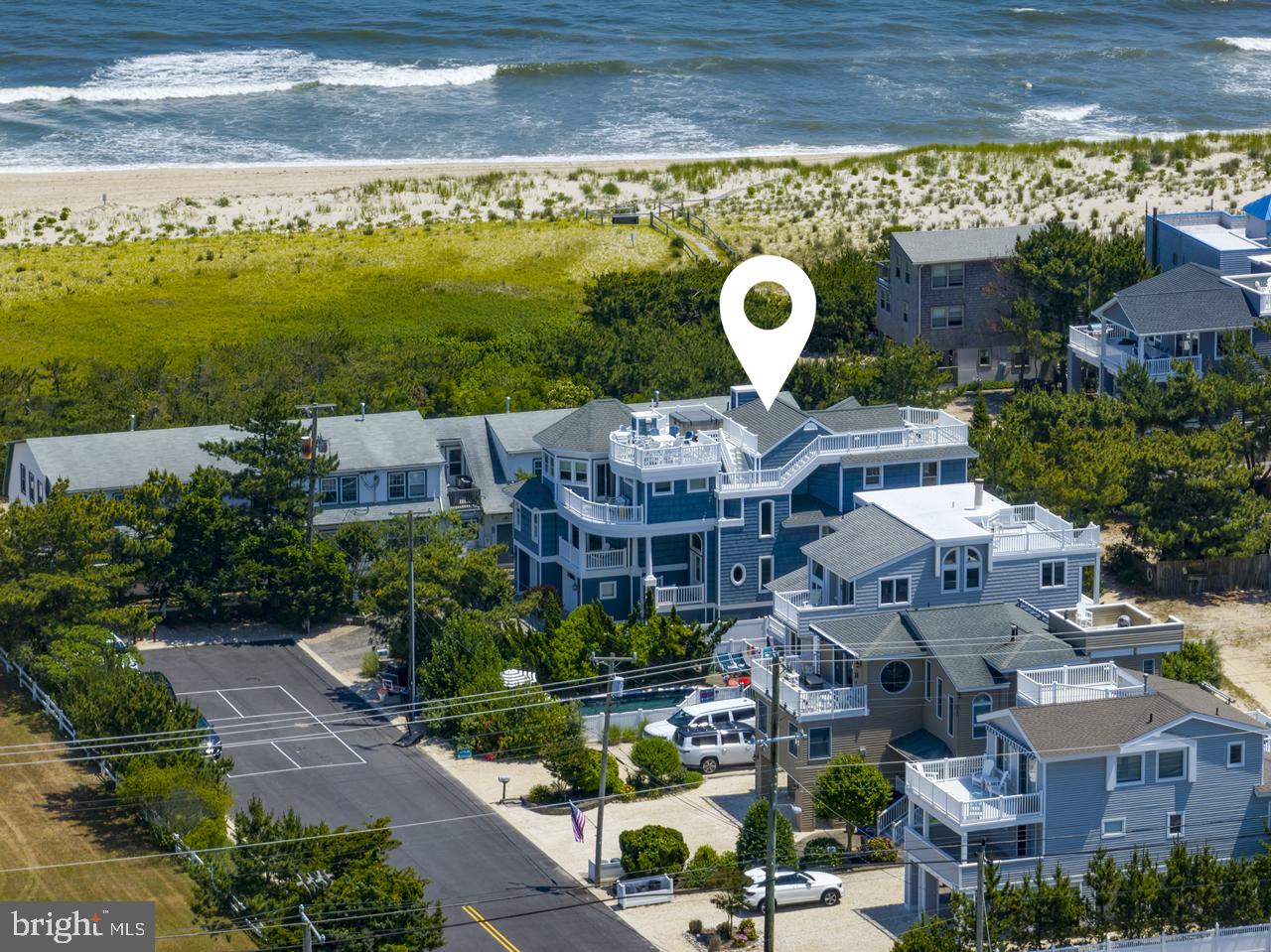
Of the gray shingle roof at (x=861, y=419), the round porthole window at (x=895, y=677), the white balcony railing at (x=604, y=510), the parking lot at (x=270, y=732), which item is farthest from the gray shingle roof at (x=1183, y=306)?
the parking lot at (x=270, y=732)

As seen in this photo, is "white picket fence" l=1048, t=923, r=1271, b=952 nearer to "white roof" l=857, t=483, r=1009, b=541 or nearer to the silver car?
the silver car

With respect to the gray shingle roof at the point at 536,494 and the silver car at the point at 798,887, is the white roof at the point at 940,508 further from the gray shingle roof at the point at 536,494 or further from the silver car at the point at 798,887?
the silver car at the point at 798,887

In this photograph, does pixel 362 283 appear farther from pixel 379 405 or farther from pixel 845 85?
pixel 845 85

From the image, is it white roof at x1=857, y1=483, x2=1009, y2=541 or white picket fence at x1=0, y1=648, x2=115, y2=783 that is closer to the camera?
white picket fence at x1=0, y1=648, x2=115, y2=783

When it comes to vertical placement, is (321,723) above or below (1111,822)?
below

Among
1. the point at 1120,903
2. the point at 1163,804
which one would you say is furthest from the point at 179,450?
the point at 1120,903

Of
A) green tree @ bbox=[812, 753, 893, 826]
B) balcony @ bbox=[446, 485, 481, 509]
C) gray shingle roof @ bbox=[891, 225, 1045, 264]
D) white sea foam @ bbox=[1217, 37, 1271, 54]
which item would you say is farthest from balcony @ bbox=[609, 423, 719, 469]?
white sea foam @ bbox=[1217, 37, 1271, 54]

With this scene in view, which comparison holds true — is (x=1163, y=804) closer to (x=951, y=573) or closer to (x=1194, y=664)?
(x=951, y=573)
